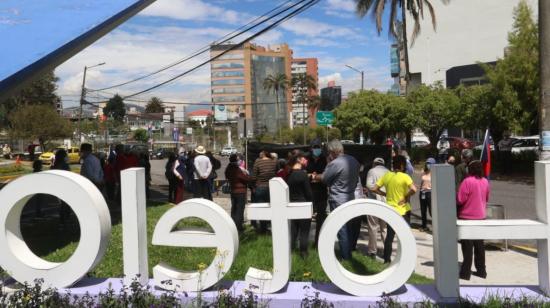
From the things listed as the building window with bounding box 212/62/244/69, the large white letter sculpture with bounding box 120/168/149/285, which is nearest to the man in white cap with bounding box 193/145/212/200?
the large white letter sculpture with bounding box 120/168/149/285

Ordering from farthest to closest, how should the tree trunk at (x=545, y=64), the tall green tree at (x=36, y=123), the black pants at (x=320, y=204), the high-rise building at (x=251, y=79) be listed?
the high-rise building at (x=251, y=79)
the tall green tree at (x=36, y=123)
the black pants at (x=320, y=204)
the tree trunk at (x=545, y=64)

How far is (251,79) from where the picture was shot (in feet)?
412

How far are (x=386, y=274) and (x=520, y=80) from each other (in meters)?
19.0

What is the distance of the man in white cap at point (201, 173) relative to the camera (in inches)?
472

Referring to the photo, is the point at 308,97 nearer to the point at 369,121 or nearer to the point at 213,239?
the point at 369,121

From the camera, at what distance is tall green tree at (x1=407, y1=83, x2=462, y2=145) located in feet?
92.2

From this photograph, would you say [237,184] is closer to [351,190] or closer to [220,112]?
[351,190]

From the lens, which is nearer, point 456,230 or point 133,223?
point 456,230

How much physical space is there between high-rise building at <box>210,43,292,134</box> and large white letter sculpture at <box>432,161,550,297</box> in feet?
374

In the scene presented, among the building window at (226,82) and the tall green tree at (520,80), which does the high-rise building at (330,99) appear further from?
the tall green tree at (520,80)

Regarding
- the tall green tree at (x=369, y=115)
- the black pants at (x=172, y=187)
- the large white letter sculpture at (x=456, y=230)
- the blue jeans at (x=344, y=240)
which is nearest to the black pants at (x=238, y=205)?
the blue jeans at (x=344, y=240)

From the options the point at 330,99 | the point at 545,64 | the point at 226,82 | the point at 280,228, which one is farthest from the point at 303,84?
the point at 280,228

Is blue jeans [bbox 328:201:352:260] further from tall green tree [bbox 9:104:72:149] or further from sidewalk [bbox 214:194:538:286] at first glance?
tall green tree [bbox 9:104:72:149]

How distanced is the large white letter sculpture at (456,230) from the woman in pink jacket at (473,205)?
1.92 m
